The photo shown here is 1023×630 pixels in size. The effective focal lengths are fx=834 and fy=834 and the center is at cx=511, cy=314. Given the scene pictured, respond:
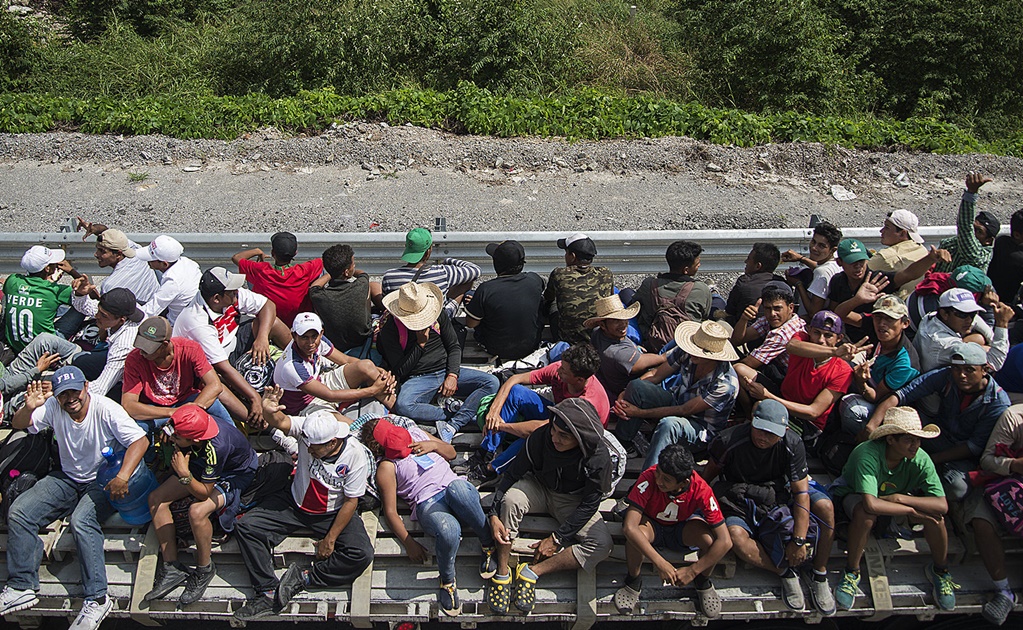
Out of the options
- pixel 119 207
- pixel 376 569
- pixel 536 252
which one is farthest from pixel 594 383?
pixel 119 207

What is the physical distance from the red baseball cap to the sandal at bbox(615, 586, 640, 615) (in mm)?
2872

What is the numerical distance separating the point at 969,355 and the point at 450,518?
3.59 meters

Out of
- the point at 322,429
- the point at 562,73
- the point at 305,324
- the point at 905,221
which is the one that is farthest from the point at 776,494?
the point at 562,73

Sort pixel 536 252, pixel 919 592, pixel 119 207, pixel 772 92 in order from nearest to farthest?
pixel 919 592, pixel 536 252, pixel 119 207, pixel 772 92

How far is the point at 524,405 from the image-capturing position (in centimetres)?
625

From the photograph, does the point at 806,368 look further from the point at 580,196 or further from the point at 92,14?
the point at 92,14

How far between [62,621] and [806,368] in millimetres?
5736

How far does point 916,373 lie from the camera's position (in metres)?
5.88

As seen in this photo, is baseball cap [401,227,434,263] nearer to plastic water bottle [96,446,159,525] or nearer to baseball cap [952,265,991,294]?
plastic water bottle [96,446,159,525]

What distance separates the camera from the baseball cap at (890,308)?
585 cm

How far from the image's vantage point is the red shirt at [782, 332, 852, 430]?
5.89 meters

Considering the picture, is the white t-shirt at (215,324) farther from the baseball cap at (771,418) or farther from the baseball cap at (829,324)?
the baseball cap at (829,324)

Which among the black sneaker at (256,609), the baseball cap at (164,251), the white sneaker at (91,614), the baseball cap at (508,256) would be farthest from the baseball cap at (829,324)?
the white sneaker at (91,614)

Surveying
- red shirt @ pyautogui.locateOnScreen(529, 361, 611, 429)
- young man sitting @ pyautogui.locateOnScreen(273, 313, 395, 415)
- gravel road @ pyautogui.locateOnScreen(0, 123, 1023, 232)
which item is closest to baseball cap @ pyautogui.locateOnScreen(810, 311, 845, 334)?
red shirt @ pyautogui.locateOnScreen(529, 361, 611, 429)
